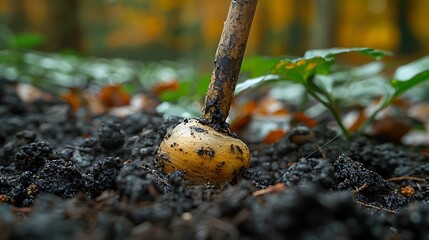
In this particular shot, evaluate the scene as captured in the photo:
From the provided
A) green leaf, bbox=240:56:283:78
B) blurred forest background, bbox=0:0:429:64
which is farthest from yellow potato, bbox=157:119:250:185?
blurred forest background, bbox=0:0:429:64

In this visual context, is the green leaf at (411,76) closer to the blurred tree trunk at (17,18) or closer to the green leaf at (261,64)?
the green leaf at (261,64)

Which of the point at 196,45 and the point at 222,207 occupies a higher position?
the point at 222,207

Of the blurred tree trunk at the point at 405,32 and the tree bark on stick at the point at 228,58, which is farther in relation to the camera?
the blurred tree trunk at the point at 405,32

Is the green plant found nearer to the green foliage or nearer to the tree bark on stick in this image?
the tree bark on stick

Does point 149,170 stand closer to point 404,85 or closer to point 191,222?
point 191,222

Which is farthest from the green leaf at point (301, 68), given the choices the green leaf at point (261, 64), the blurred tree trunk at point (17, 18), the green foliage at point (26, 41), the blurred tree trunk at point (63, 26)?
the blurred tree trunk at point (17, 18)

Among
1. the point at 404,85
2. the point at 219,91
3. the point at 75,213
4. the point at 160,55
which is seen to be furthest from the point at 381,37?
the point at 75,213
